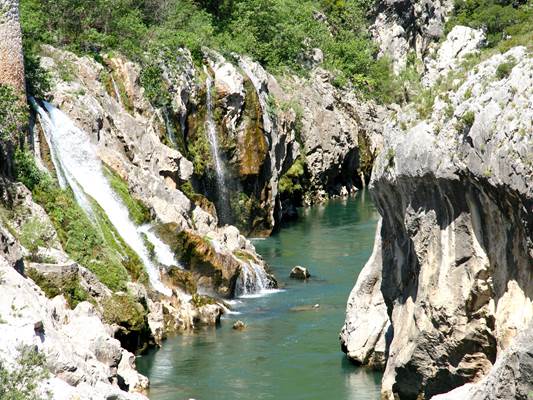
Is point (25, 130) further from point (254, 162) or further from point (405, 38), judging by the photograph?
point (405, 38)

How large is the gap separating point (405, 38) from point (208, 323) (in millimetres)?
55438

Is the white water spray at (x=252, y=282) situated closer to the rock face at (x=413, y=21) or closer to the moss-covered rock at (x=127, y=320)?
the moss-covered rock at (x=127, y=320)

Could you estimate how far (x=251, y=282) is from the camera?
36688 millimetres

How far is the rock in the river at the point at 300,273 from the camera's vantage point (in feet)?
127

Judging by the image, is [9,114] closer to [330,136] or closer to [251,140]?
[251,140]

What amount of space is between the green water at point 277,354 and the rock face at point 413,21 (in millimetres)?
44710

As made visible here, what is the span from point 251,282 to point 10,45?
33.8 feet

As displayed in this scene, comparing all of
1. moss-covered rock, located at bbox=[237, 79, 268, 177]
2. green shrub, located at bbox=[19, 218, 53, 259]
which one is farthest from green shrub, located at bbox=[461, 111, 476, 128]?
moss-covered rock, located at bbox=[237, 79, 268, 177]

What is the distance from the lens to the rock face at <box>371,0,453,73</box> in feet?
275

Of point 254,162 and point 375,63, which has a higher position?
point 375,63

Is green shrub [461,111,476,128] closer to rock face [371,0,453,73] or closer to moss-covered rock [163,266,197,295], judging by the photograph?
moss-covered rock [163,266,197,295]

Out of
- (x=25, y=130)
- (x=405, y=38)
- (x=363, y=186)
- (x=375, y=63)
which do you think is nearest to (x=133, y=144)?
(x=25, y=130)

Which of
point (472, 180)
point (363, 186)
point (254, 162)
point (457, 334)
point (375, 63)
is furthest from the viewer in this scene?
point (375, 63)

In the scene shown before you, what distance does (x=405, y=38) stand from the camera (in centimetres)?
8419
